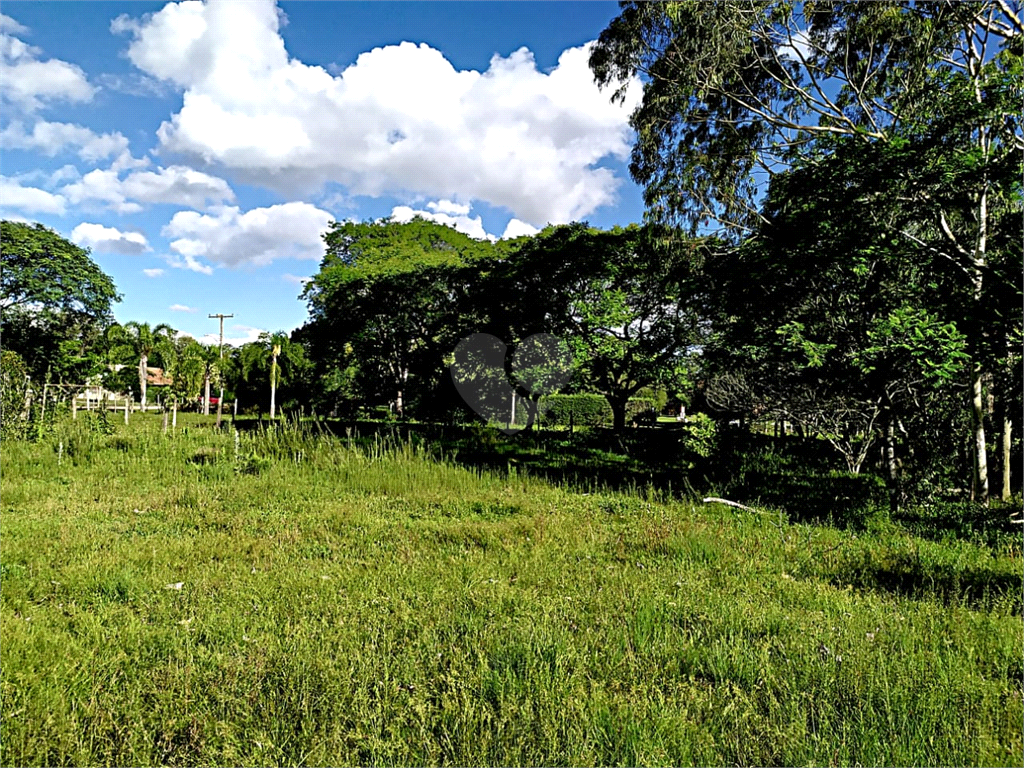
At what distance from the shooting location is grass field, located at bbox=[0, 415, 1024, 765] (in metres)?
2.26

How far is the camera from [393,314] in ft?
59.8

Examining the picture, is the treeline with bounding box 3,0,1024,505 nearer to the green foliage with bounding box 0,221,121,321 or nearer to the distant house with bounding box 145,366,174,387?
the green foliage with bounding box 0,221,121,321

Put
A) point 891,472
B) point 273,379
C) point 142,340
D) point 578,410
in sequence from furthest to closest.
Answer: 1. point 142,340
2. point 273,379
3. point 578,410
4. point 891,472

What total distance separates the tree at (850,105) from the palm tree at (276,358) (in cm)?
1975

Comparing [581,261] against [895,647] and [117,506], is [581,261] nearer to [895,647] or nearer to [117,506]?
[117,506]

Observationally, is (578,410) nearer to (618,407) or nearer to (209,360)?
(618,407)

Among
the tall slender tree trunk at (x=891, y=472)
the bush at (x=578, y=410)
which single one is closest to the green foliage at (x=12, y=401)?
the bush at (x=578, y=410)

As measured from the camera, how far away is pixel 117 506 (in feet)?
21.2

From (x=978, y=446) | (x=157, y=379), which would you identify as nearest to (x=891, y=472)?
(x=978, y=446)

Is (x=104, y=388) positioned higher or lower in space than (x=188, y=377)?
lower

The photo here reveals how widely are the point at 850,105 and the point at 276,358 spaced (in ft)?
75.8

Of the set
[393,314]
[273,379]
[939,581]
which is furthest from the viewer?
[273,379]

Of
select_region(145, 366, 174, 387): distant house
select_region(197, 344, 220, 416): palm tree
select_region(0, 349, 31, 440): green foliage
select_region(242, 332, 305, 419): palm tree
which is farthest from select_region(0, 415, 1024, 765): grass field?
select_region(145, 366, 174, 387): distant house

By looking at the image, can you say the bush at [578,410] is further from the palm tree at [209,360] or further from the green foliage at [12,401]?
the palm tree at [209,360]
